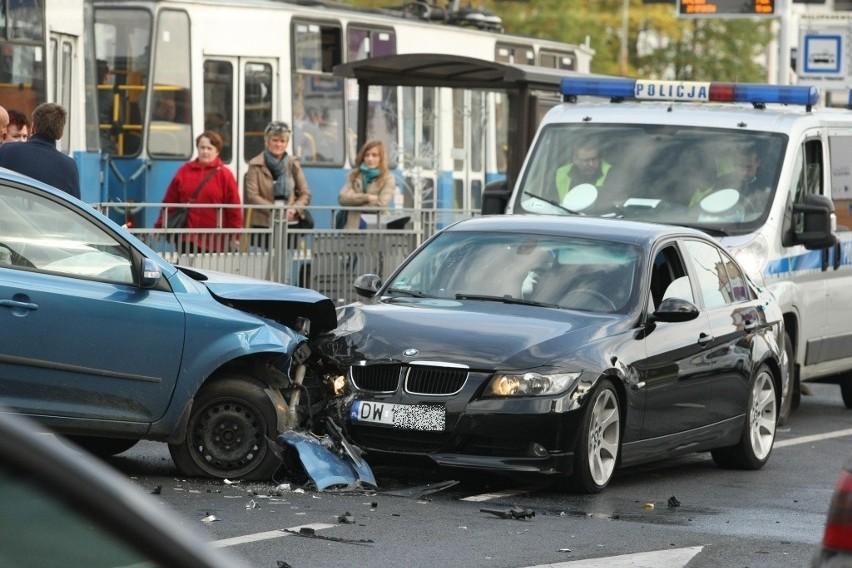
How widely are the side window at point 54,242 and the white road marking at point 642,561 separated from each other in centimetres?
283

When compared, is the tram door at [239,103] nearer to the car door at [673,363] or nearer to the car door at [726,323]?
the car door at [726,323]

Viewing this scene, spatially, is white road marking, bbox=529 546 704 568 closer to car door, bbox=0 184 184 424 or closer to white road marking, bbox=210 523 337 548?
white road marking, bbox=210 523 337 548

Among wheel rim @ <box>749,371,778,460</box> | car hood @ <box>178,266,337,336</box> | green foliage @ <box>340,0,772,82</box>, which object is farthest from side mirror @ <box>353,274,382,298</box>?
green foliage @ <box>340,0,772,82</box>

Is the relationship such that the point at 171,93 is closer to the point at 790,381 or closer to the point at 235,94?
the point at 235,94

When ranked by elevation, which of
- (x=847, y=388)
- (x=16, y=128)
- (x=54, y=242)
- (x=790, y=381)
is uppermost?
(x=16, y=128)

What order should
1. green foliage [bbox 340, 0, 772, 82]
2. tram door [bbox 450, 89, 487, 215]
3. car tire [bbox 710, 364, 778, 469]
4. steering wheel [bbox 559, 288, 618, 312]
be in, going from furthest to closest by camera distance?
green foliage [bbox 340, 0, 772, 82]
tram door [bbox 450, 89, 487, 215]
car tire [bbox 710, 364, 778, 469]
steering wheel [bbox 559, 288, 618, 312]

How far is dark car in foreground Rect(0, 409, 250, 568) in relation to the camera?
7.13 ft

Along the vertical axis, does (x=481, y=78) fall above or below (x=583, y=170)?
above

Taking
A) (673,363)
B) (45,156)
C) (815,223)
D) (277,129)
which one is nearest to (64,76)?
(277,129)

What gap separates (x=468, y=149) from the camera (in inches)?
990

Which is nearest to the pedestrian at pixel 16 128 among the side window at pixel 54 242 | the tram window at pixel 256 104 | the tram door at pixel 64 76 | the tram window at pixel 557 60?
the tram door at pixel 64 76

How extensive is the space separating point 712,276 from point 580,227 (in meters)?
0.99

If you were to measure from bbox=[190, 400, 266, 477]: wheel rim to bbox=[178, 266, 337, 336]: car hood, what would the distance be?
52 centimetres

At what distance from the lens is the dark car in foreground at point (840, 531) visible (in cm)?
435
